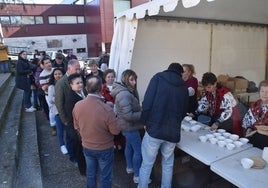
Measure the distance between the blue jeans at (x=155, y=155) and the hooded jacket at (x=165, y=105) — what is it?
127 mm

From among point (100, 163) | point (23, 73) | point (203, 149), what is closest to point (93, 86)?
point (100, 163)

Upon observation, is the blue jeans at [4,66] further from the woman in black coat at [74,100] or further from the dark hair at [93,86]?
the dark hair at [93,86]

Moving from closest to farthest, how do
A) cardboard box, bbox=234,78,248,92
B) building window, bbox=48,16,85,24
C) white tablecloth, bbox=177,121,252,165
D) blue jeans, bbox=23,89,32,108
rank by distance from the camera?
1. white tablecloth, bbox=177,121,252,165
2. cardboard box, bbox=234,78,248,92
3. blue jeans, bbox=23,89,32,108
4. building window, bbox=48,16,85,24

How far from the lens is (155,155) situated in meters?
2.52

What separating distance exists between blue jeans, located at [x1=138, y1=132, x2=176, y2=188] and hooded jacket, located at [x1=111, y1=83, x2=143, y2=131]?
0.28 metres

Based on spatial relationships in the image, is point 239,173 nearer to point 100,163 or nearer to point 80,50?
point 100,163

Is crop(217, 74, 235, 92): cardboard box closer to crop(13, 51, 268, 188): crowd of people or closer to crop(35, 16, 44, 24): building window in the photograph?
crop(13, 51, 268, 188): crowd of people

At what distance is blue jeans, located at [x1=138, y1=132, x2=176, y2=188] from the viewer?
245cm

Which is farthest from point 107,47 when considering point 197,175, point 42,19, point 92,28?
point 197,175

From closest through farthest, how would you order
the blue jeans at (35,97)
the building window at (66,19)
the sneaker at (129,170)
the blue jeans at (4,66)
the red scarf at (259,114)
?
1. the red scarf at (259,114)
2. the sneaker at (129,170)
3. the blue jeans at (35,97)
4. the blue jeans at (4,66)
5. the building window at (66,19)

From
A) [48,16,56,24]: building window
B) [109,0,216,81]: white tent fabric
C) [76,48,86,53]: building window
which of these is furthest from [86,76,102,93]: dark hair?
[48,16,56,24]: building window

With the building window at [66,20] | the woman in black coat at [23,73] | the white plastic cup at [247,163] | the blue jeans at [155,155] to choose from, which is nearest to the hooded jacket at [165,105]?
the blue jeans at [155,155]

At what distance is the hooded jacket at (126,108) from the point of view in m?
2.66

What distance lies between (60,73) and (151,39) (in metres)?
1.93
